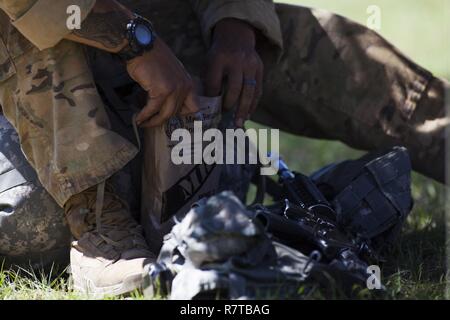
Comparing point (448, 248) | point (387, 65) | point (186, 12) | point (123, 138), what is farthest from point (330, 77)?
point (123, 138)

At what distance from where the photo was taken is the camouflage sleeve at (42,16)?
2.90 m

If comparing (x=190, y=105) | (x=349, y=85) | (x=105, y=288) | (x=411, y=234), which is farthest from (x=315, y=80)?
(x=105, y=288)

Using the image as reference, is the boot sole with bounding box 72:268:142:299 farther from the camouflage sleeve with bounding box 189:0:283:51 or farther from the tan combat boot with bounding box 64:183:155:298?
the camouflage sleeve with bounding box 189:0:283:51

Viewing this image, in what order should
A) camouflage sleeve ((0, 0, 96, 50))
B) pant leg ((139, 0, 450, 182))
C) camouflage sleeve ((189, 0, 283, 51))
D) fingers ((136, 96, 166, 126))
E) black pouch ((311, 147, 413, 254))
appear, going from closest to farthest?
camouflage sleeve ((0, 0, 96, 50)) → fingers ((136, 96, 166, 126)) → black pouch ((311, 147, 413, 254)) → camouflage sleeve ((189, 0, 283, 51)) → pant leg ((139, 0, 450, 182))

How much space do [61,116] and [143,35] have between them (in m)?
0.39

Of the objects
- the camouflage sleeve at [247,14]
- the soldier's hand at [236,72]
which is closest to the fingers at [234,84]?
the soldier's hand at [236,72]

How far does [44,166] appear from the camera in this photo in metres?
3.04

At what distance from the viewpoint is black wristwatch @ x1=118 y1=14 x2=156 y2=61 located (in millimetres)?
2967

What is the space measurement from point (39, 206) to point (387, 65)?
170 centimetres

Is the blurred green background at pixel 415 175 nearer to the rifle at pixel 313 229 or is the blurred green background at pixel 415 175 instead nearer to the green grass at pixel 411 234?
the green grass at pixel 411 234

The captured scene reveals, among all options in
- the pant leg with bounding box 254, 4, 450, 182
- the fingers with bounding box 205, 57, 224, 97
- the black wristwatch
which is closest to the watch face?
the black wristwatch

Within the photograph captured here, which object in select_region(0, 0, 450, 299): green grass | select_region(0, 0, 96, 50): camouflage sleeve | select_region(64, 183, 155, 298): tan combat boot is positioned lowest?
select_region(0, 0, 450, 299): green grass

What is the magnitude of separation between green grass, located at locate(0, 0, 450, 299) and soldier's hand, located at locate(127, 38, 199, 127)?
0.66 m

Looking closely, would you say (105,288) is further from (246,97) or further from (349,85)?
(349,85)
